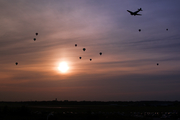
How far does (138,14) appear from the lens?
38.4 m
